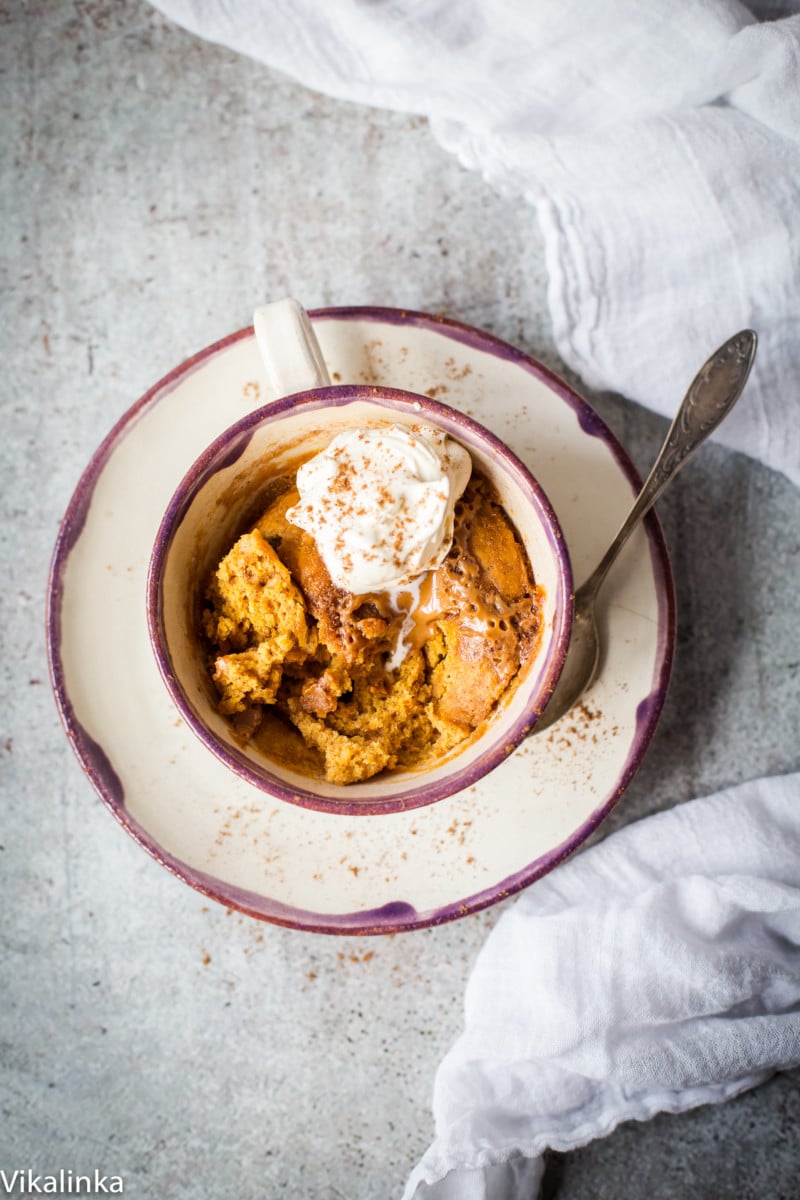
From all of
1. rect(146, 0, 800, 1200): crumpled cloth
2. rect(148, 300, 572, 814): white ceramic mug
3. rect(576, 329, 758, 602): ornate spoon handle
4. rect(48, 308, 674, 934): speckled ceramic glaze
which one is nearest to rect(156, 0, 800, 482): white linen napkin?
rect(146, 0, 800, 1200): crumpled cloth

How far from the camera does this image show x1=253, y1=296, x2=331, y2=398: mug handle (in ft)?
4.75

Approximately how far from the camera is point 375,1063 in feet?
6.20

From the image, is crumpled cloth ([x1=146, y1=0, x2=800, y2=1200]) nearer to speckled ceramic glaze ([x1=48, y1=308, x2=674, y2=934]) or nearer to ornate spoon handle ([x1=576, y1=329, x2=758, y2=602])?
ornate spoon handle ([x1=576, y1=329, x2=758, y2=602])

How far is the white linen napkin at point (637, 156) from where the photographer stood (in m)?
1.80

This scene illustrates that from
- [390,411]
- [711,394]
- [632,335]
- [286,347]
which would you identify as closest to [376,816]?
[390,411]

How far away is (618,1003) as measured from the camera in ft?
5.74

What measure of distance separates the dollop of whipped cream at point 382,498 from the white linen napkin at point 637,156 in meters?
0.63

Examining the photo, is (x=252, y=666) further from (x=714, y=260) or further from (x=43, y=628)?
(x=714, y=260)

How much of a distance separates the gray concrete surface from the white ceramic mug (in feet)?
1.74

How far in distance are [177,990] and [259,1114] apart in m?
0.32

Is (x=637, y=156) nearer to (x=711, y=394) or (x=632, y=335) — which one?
(x=632, y=335)

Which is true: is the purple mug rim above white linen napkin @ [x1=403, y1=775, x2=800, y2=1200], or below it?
above

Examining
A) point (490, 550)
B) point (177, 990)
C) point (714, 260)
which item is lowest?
point (177, 990)

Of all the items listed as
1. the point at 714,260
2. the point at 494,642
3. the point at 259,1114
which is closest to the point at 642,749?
the point at 494,642
